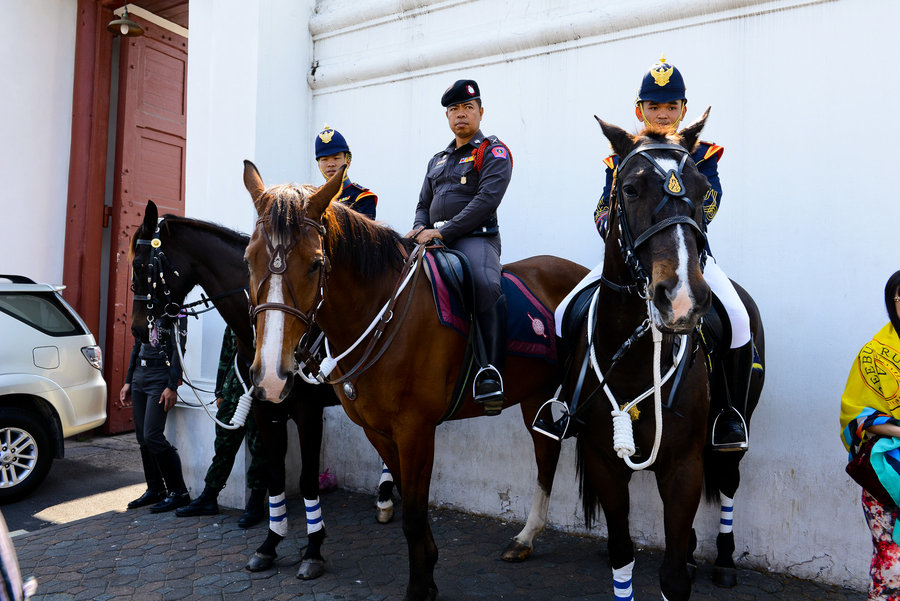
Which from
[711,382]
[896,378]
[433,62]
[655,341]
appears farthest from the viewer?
[433,62]

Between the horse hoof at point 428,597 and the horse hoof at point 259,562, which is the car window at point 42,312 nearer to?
the horse hoof at point 259,562

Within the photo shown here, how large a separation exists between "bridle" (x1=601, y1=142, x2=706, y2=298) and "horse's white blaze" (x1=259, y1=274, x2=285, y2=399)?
4.67ft

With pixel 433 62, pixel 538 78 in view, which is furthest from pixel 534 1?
pixel 433 62

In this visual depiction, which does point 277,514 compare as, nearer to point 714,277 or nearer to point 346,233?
point 346,233

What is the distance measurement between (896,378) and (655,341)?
1.11m

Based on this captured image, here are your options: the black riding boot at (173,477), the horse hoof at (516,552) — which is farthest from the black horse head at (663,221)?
the black riding boot at (173,477)

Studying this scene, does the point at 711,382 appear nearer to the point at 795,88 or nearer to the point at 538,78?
the point at 795,88

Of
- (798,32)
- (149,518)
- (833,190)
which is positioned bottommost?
(149,518)

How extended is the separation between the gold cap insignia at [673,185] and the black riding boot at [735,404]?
1.23 metres

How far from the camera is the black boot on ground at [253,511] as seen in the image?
474 centimetres

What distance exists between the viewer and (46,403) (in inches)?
242

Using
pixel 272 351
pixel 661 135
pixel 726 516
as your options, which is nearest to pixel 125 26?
pixel 272 351

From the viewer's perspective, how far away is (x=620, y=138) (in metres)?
2.47

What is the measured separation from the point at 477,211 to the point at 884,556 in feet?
8.35
